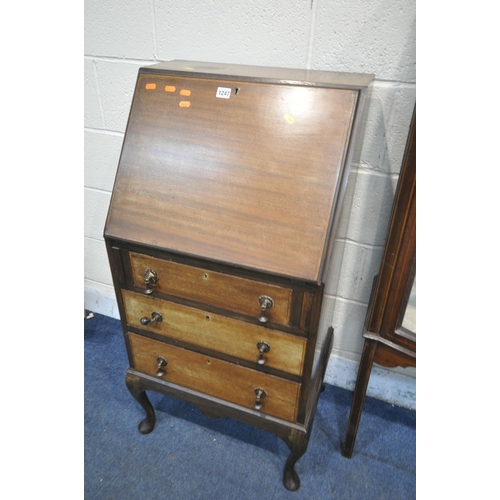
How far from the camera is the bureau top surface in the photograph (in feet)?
2.80

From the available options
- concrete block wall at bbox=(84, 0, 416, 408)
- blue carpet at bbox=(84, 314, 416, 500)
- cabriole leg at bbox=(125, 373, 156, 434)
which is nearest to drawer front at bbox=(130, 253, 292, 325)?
concrete block wall at bbox=(84, 0, 416, 408)

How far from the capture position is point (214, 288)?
95 centimetres

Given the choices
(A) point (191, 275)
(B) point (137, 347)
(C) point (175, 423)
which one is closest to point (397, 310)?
(A) point (191, 275)

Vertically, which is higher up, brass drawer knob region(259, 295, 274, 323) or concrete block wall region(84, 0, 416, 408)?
concrete block wall region(84, 0, 416, 408)

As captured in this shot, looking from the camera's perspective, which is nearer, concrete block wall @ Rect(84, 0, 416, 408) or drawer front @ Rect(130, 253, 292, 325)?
drawer front @ Rect(130, 253, 292, 325)

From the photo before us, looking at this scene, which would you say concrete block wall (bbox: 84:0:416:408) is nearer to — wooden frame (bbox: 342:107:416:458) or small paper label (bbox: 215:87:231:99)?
wooden frame (bbox: 342:107:416:458)

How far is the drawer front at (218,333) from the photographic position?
3.17ft

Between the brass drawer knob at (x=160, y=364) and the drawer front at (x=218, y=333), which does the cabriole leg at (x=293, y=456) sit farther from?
the brass drawer knob at (x=160, y=364)

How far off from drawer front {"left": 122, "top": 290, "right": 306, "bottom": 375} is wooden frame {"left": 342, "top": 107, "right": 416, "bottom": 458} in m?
0.26

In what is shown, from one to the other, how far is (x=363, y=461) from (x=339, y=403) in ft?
0.87

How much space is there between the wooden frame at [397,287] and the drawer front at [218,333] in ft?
0.84

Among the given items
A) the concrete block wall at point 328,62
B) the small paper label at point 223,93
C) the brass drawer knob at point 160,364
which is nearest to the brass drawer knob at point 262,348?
the concrete block wall at point 328,62

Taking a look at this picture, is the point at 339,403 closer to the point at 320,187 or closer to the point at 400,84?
the point at 320,187

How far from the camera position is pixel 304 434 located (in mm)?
1080
